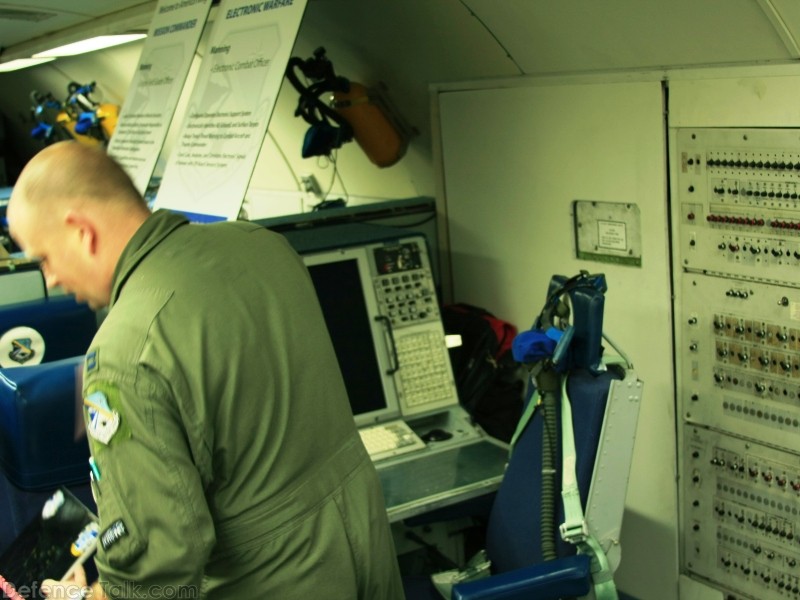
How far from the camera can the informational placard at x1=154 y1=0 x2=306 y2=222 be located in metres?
2.38

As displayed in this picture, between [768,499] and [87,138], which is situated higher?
[87,138]

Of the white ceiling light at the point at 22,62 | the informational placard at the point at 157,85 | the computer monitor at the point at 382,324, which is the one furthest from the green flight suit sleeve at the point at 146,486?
the white ceiling light at the point at 22,62

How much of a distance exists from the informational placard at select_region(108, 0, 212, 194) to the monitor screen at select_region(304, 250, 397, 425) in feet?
2.29

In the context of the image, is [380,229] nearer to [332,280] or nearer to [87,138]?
[332,280]

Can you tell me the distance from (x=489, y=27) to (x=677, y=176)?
77 cm

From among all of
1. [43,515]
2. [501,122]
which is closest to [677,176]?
[501,122]

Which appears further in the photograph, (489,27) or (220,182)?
(489,27)

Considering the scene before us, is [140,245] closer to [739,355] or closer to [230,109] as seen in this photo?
[230,109]

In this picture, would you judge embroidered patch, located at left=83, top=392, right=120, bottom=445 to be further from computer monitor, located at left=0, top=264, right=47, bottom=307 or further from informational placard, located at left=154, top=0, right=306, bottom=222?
computer monitor, located at left=0, top=264, right=47, bottom=307

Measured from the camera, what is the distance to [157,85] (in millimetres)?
3344

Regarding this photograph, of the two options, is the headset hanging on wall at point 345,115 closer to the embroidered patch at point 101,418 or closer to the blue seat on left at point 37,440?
the blue seat on left at point 37,440

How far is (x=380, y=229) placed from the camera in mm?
3055

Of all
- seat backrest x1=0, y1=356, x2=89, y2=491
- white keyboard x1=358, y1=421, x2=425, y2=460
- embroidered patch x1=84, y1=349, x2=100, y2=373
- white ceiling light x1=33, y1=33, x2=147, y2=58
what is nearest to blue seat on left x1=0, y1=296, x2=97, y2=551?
seat backrest x1=0, y1=356, x2=89, y2=491

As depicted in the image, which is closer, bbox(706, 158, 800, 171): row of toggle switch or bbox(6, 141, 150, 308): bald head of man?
bbox(6, 141, 150, 308): bald head of man
